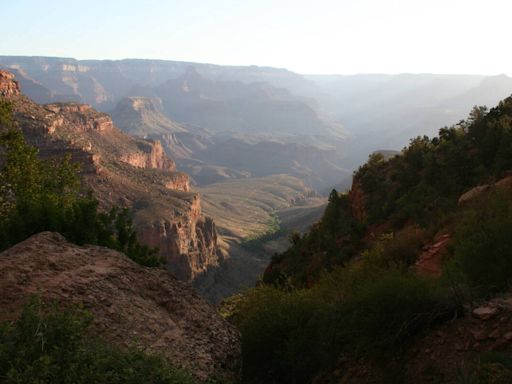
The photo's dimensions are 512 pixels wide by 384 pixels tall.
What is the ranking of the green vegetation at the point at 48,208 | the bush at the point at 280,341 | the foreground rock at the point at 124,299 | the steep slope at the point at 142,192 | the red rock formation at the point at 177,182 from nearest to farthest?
the foreground rock at the point at 124,299, the bush at the point at 280,341, the green vegetation at the point at 48,208, the steep slope at the point at 142,192, the red rock formation at the point at 177,182

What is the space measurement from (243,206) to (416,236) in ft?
439

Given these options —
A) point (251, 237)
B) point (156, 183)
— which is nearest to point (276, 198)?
point (251, 237)

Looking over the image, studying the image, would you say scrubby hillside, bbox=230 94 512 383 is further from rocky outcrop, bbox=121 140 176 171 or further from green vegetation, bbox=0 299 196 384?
rocky outcrop, bbox=121 140 176 171

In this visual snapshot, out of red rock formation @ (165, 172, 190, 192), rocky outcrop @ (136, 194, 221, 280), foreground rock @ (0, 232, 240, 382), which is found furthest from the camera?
red rock formation @ (165, 172, 190, 192)

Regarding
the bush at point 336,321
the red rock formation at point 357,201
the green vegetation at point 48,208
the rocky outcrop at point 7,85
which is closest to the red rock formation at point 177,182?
the rocky outcrop at point 7,85

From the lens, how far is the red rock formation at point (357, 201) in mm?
28837

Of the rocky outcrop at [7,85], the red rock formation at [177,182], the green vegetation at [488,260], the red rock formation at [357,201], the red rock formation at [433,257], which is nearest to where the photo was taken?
the green vegetation at [488,260]

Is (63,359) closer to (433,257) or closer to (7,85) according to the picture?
(433,257)

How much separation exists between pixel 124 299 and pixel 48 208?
23.1ft

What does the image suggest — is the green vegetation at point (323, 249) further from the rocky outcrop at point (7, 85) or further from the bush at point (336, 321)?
the rocky outcrop at point (7, 85)

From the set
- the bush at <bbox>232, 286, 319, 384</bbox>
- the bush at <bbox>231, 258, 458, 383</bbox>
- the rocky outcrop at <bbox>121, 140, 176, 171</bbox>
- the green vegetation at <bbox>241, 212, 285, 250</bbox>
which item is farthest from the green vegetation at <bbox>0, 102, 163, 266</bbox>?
the rocky outcrop at <bbox>121, 140, 176, 171</bbox>

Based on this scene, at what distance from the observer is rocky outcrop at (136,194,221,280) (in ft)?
213

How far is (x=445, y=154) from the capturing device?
82.6ft

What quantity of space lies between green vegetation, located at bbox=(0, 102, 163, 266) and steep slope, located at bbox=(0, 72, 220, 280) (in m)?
36.8
